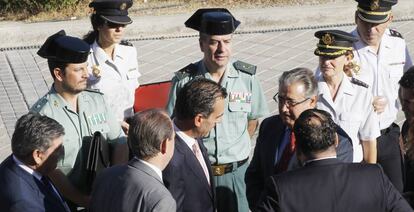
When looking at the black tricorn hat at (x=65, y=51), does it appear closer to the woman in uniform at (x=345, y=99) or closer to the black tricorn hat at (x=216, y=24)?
the black tricorn hat at (x=216, y=24)

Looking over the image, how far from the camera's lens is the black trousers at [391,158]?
582 centimetres

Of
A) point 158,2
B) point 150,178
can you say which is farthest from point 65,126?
point 158,2

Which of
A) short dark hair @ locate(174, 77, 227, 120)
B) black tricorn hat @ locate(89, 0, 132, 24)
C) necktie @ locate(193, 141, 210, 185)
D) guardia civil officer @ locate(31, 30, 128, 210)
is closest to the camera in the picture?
short dark hair @ locate(174, 77, 227, 120)

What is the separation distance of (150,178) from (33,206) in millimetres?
684

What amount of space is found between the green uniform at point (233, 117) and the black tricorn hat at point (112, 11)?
744 millimetres

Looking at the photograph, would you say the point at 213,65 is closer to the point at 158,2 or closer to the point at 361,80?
the point at 361,80

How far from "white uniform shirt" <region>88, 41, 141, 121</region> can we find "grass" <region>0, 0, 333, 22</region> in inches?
223

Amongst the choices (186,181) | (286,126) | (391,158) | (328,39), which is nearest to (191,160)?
(186,181)

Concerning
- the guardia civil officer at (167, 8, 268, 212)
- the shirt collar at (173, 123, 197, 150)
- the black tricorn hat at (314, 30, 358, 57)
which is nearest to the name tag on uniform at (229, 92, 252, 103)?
the guardia civil officer at (167, 8, 268, 212)

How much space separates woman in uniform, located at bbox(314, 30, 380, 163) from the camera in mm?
5477

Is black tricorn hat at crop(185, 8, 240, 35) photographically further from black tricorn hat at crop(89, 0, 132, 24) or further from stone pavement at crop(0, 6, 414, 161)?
stone pavement at crop(0, 6, 414, 161)

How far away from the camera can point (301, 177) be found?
4078 millimetres

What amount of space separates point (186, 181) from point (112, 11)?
6.54 ft

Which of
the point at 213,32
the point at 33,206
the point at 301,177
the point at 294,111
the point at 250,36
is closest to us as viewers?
the point at 301,177
